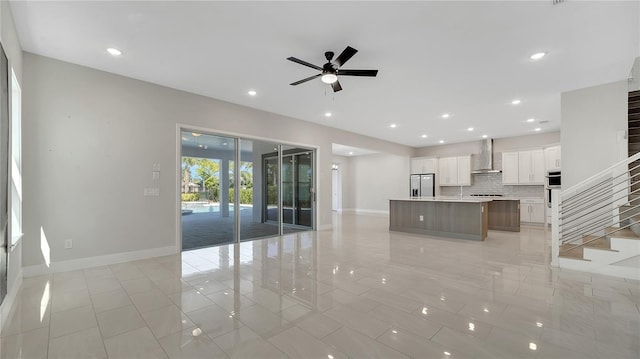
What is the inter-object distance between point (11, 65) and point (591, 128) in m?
8.25

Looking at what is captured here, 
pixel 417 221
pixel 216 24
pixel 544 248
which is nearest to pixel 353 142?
pixel 417 221

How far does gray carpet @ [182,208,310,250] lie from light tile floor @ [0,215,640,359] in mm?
1088

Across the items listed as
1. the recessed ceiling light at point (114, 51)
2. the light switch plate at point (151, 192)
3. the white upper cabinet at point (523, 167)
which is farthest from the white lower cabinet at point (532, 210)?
the recessed ceiling light at point (114, 51)

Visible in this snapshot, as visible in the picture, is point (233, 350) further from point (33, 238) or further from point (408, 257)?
point (33, 238)

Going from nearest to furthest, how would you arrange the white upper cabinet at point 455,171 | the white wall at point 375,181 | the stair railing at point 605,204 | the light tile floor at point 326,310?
the light tile floor at point 326,310 < the stair railing at point 605,204 < the white upper cabinet at point 455,171 < the white wall at point 375,181

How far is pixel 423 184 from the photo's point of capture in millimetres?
10781

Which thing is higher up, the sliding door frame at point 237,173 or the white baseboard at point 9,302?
the sliding door frame at point 237,173

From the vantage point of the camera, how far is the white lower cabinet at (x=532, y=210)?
8.12 meters

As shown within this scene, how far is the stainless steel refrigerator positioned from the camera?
1056 cm

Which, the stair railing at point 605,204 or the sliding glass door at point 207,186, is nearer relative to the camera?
the stair railing at point 605,204

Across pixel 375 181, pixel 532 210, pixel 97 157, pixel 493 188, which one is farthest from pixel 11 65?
pixel 493 188

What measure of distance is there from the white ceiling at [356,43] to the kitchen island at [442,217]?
7.68 feet

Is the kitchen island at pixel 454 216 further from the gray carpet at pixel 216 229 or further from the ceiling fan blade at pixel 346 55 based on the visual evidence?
the ceiling fan blade at pixel 346 55

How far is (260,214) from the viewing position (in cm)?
685
